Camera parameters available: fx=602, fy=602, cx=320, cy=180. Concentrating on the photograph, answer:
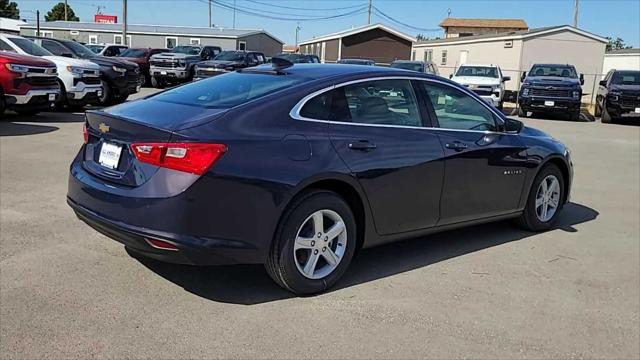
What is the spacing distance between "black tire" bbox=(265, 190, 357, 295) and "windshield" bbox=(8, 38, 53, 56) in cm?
1141

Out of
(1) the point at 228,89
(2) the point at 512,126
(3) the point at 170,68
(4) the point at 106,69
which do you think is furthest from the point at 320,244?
(3) the point at 170,68

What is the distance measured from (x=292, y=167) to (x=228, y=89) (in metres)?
1.06

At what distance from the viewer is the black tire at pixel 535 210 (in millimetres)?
5895

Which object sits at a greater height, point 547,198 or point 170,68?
point 170,68

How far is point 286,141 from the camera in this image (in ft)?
12.8

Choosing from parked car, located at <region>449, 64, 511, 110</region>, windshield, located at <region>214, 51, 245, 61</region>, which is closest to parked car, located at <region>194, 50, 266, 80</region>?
windshield, located at <region>214, 51, 245, 61</region>

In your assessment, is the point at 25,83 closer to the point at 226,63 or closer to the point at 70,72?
the point at 70,72

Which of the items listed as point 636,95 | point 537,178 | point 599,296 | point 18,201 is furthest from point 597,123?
point 18,201

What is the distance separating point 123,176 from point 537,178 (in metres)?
3.98

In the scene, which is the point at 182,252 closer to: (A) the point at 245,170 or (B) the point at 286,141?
(A) the point at 245,170

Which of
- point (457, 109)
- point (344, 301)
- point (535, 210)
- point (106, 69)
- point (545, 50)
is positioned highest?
point (545, 50)

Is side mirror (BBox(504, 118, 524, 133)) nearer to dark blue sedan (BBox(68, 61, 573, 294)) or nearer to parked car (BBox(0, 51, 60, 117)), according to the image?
dark blue sedan (BBox(68, 61, 573, 294))

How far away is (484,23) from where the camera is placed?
76.2 m

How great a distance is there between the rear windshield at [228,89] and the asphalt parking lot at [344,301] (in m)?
1.27
